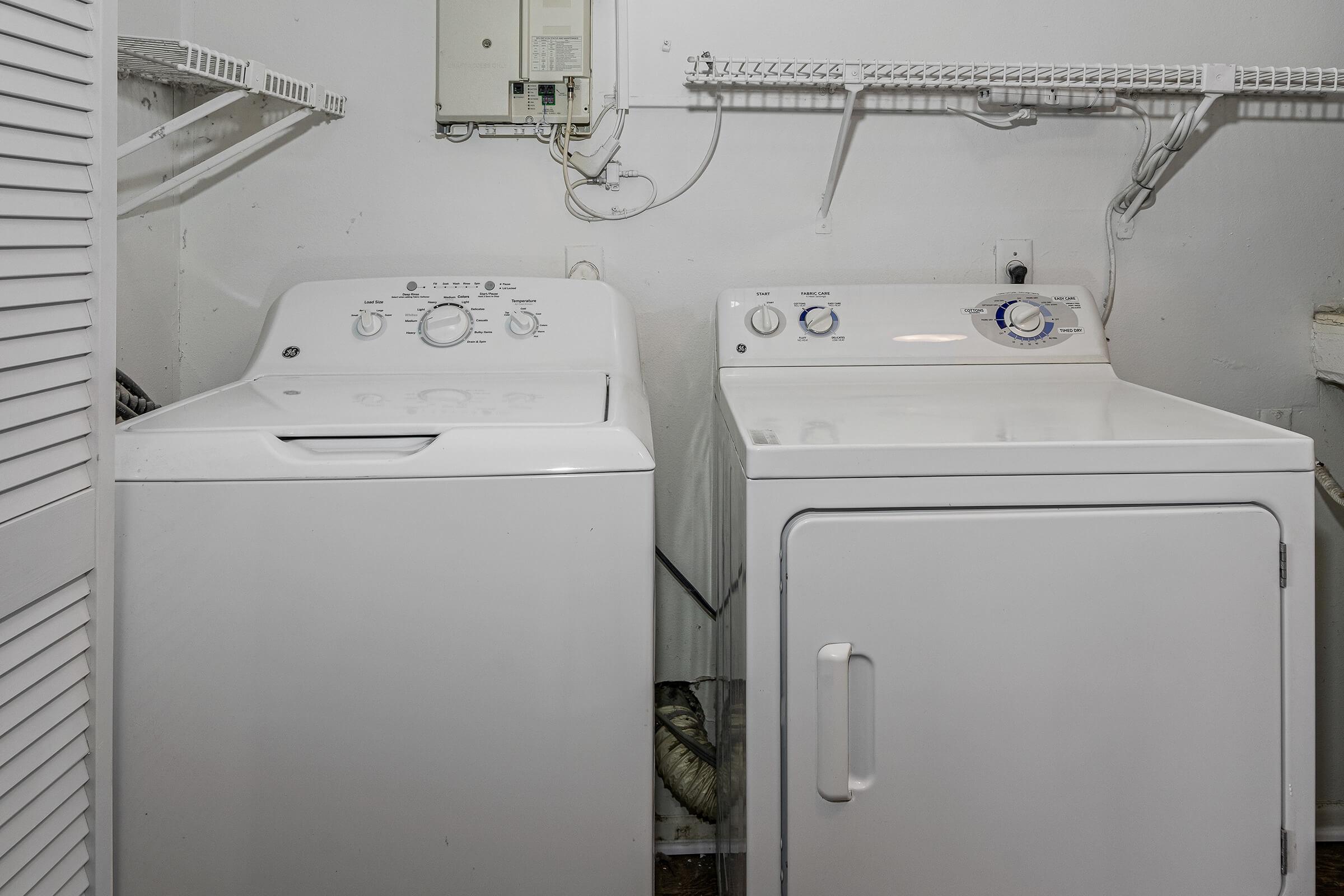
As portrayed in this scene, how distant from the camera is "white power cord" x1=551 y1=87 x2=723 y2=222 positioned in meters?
1.76

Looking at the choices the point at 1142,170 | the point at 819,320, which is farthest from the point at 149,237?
the point at 1142,170

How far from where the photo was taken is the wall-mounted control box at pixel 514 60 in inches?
68.4

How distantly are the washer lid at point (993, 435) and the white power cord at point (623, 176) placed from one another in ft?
1.69

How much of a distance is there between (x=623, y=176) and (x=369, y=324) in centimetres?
58

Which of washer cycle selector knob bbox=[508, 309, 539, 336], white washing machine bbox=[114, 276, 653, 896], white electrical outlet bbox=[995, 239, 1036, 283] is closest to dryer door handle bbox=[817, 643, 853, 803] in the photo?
white washing machine bbox=[114, 276, 653, 896]

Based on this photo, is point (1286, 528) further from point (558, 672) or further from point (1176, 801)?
point (558, 672)

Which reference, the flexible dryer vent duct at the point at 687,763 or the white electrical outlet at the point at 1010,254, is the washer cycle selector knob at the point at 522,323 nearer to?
the flexible dryer vent duct at the point at 687,763

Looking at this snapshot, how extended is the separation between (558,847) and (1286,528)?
3.13 ft

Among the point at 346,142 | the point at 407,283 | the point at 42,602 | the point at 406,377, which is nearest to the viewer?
the point at 42,602

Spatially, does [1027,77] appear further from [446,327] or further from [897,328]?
[446,327]

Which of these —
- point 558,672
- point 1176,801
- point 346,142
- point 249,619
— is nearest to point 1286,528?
point 1176,801

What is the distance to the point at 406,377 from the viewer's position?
4.83ft

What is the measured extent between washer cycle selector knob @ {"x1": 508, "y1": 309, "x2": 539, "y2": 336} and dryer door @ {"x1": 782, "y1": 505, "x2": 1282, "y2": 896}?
71 centimetres

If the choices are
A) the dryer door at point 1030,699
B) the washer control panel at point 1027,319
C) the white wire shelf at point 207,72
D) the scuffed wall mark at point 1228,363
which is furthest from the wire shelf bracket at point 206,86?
the scuffed wall mark at point 1228,363
